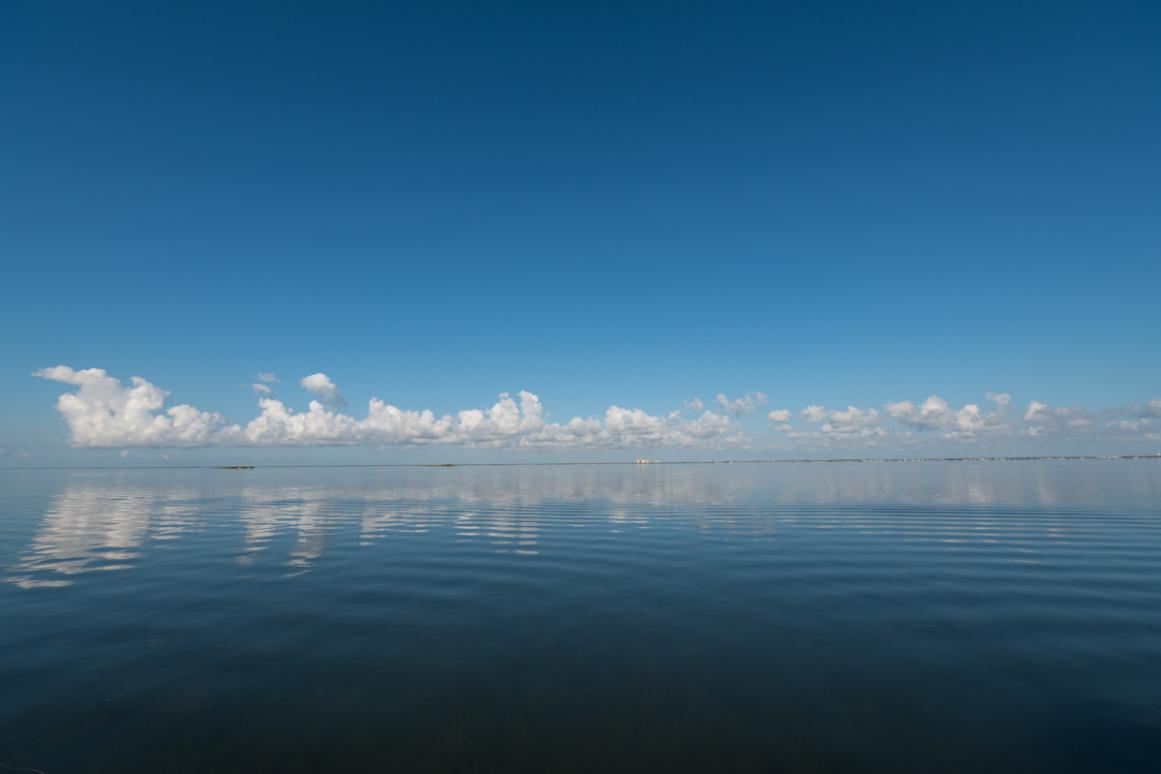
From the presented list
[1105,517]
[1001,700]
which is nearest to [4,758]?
[1001,700]

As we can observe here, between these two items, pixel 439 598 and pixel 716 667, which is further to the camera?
pixel 439 598

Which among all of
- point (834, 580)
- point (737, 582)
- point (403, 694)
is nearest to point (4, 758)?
point (403, 694)

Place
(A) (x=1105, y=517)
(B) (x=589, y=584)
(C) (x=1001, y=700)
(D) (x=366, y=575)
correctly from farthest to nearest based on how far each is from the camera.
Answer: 1. (A) (x=1105, y=517)
2. (D) (x=366, y=575)
3. (B) (x=589, y=584)
4. (C) (x=1001, y=700)

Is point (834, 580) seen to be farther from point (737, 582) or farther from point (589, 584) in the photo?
point (589, 584)

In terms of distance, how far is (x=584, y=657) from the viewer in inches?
500

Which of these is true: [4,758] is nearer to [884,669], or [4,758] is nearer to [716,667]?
[716,667]

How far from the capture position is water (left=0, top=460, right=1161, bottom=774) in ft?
28.9

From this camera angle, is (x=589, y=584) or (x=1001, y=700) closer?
(x=1001, y=700)

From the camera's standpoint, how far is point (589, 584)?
19969mm

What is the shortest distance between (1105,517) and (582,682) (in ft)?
162

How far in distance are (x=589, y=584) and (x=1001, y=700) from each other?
12.7 m

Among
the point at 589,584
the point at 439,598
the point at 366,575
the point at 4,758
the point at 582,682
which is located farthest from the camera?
the point at 366,575

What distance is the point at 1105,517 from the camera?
39.3 m

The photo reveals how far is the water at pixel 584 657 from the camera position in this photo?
28.9ft
